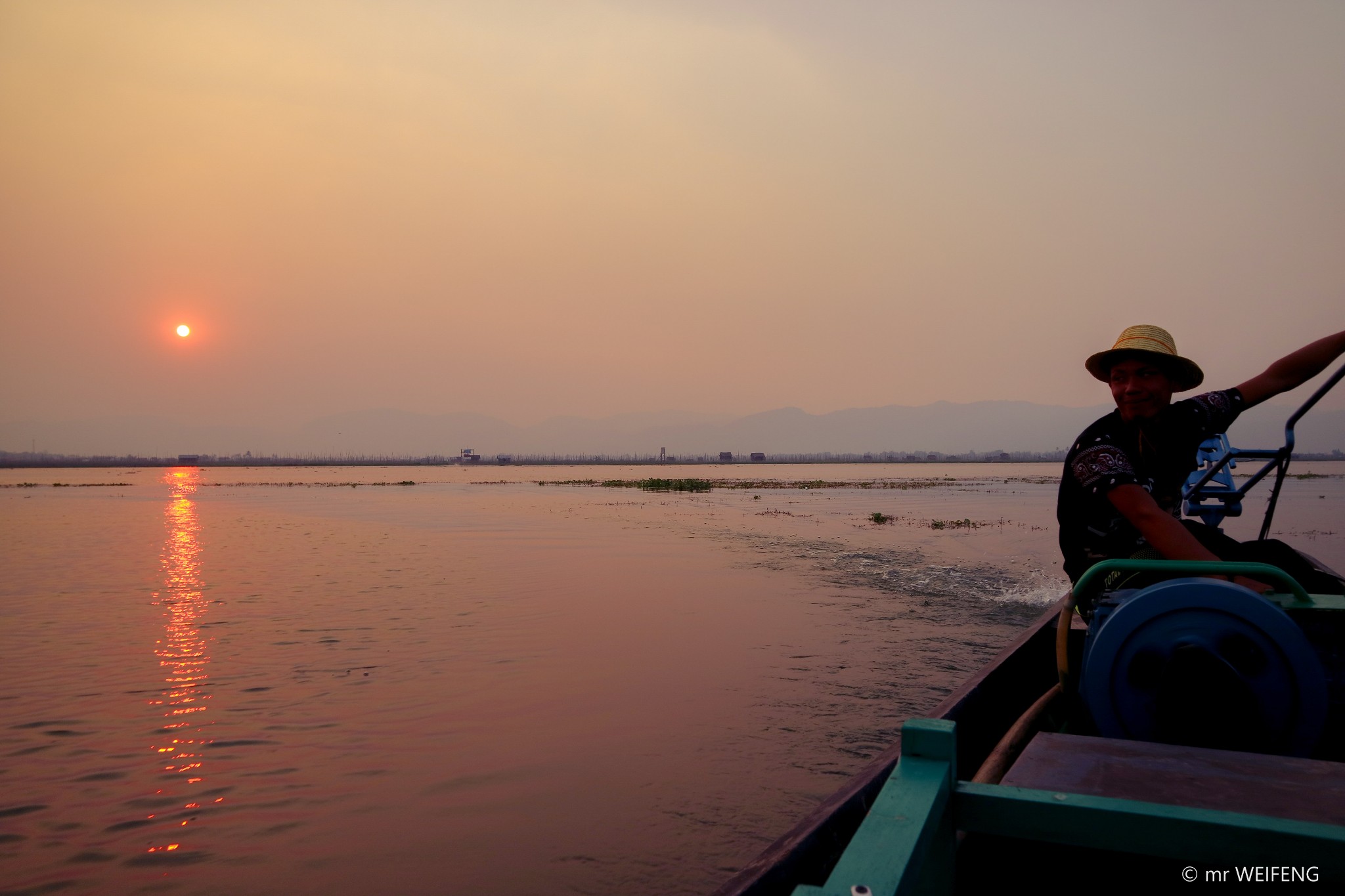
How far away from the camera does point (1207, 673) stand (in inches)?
98.0

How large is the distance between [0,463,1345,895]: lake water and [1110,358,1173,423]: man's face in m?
2.69

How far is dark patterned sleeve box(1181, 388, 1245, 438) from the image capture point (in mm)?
3822

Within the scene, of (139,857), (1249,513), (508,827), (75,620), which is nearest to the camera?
(139,857)

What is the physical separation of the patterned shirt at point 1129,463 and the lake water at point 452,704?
84.3 inches

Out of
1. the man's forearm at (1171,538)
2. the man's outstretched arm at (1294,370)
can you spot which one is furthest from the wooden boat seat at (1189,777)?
the man's outstretched arm at (1294,370)

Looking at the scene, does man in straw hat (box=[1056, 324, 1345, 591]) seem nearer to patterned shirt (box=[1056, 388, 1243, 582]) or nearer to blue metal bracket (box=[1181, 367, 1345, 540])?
patterned shirt (box=[1056, 388, 1243, 582])

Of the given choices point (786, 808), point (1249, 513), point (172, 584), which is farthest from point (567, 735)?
point (1249, 513)

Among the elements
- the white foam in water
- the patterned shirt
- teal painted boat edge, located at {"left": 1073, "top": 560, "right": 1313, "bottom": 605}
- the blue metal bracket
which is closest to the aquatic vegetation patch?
the white foam in water

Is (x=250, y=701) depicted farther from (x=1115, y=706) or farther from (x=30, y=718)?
(x=1115, y=706)

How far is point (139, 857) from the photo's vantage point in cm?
382

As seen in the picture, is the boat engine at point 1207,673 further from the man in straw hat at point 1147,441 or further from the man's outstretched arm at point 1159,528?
the man in straw hat at point 1147,441

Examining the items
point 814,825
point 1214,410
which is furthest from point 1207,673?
point 1214,410

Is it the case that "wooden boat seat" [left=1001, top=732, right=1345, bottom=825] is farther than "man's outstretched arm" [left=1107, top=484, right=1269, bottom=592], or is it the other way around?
"man's outstretched arm" [left=1107, top=484, right=1269, bottom=592]

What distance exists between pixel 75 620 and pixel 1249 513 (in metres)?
28.5
